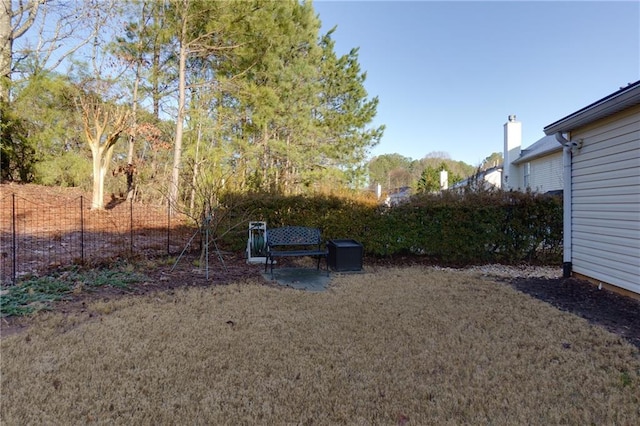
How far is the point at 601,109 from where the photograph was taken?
4.52 metres

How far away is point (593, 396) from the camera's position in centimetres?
218

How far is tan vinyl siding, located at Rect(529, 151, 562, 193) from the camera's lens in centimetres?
1456

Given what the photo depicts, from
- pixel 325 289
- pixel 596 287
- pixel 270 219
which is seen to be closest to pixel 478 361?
pixel 325 289

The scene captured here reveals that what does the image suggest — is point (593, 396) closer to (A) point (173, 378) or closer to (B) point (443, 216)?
(A) point (173, 378)

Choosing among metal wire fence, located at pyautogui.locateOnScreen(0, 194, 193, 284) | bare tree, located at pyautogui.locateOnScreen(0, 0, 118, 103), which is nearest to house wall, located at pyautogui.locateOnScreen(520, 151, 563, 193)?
metal wire fence, located at pyautogui.locateOnScreen(0, 194, 193, 284)

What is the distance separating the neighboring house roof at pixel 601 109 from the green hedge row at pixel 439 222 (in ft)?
6.65

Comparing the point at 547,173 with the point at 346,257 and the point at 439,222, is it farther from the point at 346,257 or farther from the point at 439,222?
the point at 346,257

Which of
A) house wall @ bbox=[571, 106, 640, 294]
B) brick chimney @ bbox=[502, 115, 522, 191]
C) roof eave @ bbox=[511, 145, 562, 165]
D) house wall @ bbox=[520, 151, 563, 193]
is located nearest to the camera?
house wall @ bbox=[571, 106, 640, 294]

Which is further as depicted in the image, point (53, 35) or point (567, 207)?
point (53, 35)

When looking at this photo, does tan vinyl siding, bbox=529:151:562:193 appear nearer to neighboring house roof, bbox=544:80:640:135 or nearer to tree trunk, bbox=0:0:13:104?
neighboring house roof, bbox=544:80:640:135

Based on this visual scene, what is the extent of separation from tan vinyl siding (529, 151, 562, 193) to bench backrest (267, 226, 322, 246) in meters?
11.8

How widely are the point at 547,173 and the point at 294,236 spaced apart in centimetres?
1407

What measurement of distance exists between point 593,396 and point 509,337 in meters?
1.00

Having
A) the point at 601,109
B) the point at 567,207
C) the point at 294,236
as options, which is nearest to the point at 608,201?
the point at 567,207
